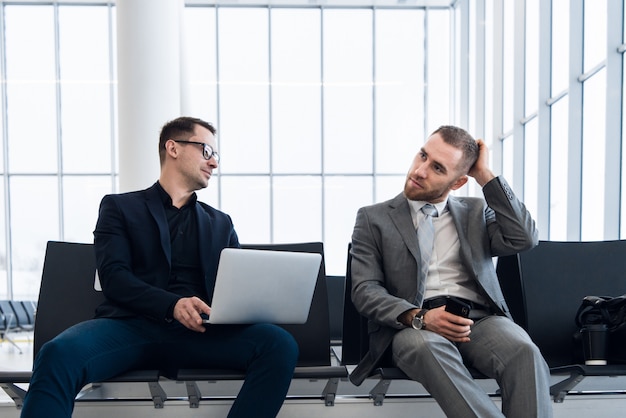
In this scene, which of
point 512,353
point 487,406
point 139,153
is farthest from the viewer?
point 139,153

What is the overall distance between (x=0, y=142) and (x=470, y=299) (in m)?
11.8

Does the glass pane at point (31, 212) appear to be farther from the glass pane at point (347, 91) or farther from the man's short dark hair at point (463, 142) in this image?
the man's short dark hair at point (463, 142)

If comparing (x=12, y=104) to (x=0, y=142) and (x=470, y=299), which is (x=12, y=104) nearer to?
(x=0, y=142)

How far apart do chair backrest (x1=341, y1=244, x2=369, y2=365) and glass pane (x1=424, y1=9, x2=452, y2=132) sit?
10.2m

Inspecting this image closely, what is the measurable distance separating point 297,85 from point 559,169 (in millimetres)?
5830

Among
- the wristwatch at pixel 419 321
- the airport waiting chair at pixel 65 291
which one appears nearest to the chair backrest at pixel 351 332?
the wristwatch at pixel 419 321

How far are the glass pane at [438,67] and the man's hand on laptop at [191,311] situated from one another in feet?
35.1

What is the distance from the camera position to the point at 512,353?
251 cm

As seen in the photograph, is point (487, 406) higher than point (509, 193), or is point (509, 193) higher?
point (509, 193)

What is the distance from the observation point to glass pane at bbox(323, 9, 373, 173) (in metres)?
13.0

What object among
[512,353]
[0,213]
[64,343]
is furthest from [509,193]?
[0,213]

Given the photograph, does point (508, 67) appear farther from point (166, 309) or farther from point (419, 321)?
point (166, 309)

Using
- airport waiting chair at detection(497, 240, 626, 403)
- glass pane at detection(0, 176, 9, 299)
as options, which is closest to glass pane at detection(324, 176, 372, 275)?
glass pane at detection(0, 176, 9, 299)

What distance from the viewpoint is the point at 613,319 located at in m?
2.85
